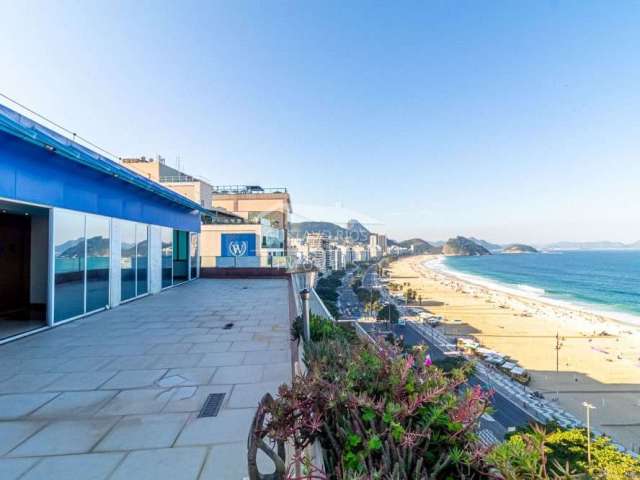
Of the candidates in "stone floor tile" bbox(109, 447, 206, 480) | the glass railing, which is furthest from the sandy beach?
"stone floor tile" bbox(109, 447, 206, 480)

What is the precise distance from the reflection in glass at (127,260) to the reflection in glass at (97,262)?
0.62 metres

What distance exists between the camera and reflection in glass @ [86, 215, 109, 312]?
646 cm

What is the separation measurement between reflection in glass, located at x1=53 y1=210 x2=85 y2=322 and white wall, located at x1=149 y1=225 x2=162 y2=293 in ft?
9.50

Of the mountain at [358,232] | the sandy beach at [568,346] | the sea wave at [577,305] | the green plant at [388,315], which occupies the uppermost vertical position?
the mountain at [358,232]

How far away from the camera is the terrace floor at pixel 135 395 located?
209cm

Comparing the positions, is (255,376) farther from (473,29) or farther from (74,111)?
(473,29)

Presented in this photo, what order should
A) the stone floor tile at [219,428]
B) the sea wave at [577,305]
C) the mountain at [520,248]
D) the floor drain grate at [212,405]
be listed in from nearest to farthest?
1. the stone floor tile at [219,428]
2. the floor drain grate at [212,405]
3. the sea wave at [577,305]
4. the mountain at [520,248]

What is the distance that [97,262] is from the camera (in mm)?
6656

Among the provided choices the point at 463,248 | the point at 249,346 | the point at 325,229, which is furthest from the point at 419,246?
the point at 249,346

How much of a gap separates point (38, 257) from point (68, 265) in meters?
1.85

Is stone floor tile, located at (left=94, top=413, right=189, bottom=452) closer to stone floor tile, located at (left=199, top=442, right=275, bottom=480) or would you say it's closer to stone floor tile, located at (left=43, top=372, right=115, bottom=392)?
stone floor tile, located at (left=199, top=442, right=275, bottom=480)

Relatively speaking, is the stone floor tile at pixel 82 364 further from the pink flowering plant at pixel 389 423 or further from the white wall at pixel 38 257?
the white wall at pixel 38 257

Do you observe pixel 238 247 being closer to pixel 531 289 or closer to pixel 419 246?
pixel 531 289

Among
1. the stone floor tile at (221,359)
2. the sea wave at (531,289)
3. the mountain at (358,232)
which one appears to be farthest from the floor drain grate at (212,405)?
the mountain at (358,232)
